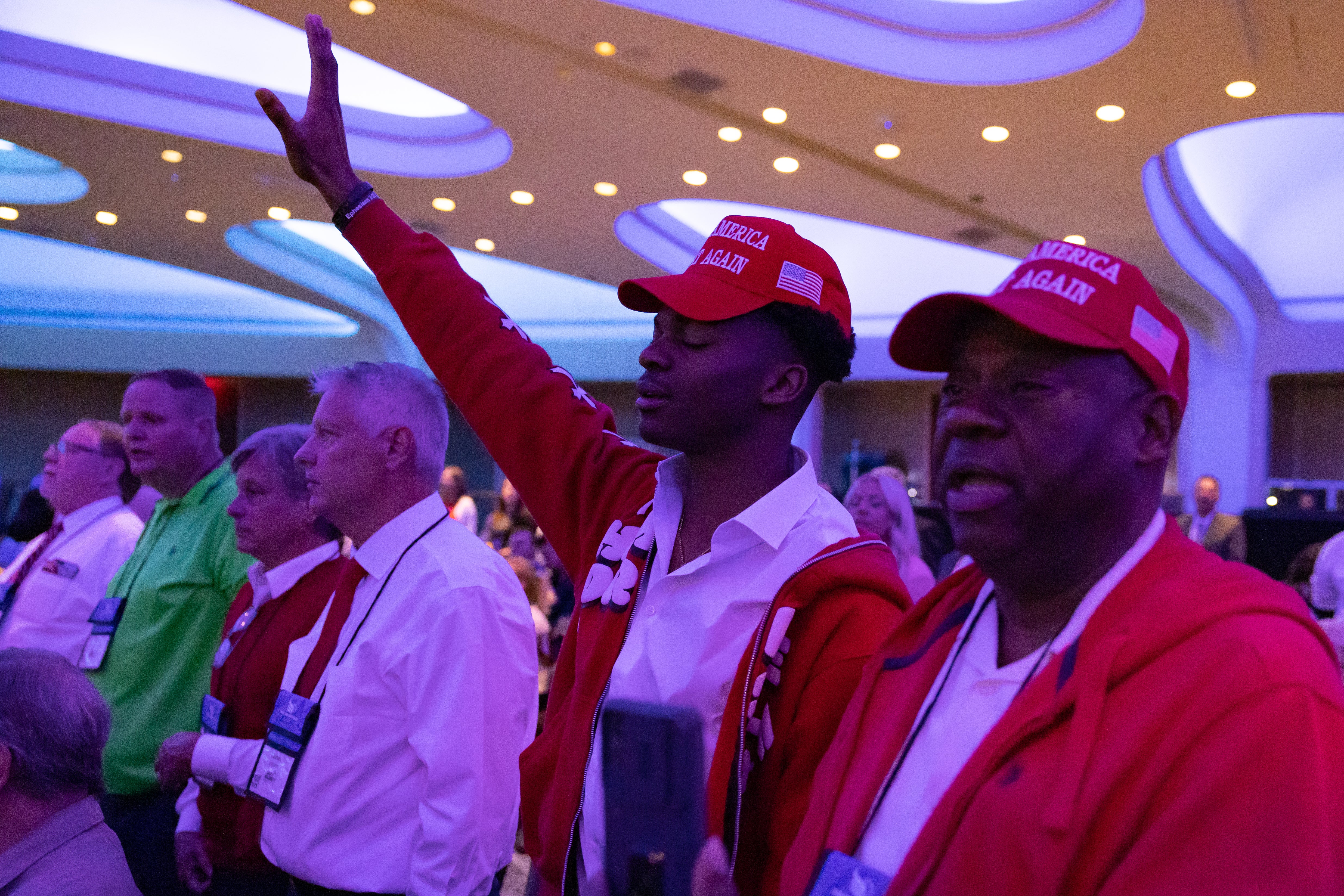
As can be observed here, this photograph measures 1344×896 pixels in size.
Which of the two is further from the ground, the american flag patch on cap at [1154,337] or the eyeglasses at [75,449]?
the eyeglasses at [75,449]

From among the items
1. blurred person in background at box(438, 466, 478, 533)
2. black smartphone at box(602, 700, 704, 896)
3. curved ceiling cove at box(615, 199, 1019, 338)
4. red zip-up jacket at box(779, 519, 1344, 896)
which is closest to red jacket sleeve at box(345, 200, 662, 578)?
red zip-up jacket at box(779, 519, 1344, 896)

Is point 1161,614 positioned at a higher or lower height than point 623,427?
lower

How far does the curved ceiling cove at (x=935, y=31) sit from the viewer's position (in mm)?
5973

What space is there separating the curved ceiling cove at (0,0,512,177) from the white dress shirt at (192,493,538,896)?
595 centimetres

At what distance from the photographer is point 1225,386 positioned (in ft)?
39.5

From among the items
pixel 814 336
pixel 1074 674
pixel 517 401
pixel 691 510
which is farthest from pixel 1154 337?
pixel 517 401

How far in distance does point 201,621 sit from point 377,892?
131cm

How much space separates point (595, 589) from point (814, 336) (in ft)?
1.48

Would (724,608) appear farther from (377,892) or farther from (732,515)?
(377,892)

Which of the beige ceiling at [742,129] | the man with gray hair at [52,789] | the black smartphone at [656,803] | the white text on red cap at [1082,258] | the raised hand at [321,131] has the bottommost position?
the man with gray hair at [52,789]

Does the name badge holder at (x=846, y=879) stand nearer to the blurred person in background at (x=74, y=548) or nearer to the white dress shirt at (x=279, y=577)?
the white dress shirt at (x=279, y=577)

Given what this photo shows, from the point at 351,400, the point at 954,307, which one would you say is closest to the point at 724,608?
the point at 954,307

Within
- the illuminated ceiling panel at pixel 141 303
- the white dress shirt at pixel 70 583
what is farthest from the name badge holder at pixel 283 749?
the illuminated ceiling panel at pixel 141 303

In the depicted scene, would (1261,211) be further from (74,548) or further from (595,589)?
(595,589)
